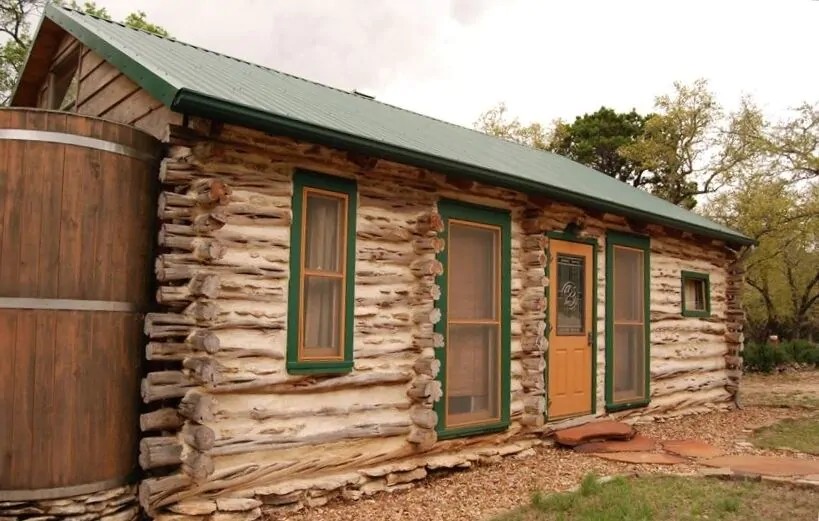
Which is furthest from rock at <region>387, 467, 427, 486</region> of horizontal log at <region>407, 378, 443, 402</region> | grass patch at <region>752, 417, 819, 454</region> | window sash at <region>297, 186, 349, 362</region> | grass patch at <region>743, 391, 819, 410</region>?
grass patch at <region>743, 391, 819, 410</region>

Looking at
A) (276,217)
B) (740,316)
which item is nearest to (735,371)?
(740,316)

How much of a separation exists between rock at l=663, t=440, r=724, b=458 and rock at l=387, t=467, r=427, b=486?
10.8 ft

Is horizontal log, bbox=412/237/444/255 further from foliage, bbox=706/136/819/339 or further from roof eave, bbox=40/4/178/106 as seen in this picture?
foliage, bbox=706/136/819/339

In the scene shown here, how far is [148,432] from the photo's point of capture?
5.22 m

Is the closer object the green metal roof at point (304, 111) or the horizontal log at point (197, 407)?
the horizontal log at point (197, 407)

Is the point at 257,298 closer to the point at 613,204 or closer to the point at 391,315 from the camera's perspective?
the point at 391,315

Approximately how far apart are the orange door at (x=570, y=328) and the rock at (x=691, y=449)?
1.13 meters

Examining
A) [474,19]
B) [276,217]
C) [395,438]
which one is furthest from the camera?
[474,19]

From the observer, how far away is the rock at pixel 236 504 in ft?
17.0

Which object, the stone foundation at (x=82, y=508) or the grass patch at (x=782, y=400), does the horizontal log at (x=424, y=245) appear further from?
the grass patch at (x=782, y=400)

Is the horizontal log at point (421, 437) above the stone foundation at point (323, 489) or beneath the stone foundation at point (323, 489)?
above

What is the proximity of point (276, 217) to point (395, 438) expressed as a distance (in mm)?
2424

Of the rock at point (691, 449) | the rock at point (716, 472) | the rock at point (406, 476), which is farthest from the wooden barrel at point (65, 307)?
the rock at point (691, 449)

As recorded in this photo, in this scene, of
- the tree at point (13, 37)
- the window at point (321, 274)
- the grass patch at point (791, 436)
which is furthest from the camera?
the tree at point (13, 37)
